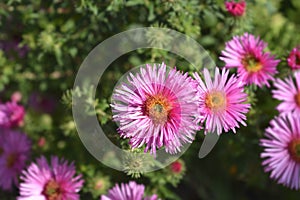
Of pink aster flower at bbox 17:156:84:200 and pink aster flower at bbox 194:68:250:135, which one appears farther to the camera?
pink aster flower at bbox 17:156:84:200

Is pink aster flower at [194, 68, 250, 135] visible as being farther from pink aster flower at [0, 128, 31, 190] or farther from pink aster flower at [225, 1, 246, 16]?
pink aster flower at [0, 128, 31, 190]

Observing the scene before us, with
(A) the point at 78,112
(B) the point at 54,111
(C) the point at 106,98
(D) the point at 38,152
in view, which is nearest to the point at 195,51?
(C) the point at 106,98

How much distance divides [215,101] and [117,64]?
84 centimetres

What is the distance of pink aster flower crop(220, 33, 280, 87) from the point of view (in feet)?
5.59

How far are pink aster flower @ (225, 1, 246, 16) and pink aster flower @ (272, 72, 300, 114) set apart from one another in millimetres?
A: 314

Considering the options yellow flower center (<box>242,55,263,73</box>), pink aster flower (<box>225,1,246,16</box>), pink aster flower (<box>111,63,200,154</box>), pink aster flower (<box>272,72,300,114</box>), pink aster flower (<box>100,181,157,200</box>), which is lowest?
pink aster flower (<box>100,181,157,200</box>)

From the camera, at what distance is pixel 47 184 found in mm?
1808

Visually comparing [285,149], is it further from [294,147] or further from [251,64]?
[251,64]

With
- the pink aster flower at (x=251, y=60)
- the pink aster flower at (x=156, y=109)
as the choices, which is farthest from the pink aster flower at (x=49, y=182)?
the pink aster flower at (x=251, y=60)

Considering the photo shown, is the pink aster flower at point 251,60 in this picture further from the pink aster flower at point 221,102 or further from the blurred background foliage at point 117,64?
the pink aster flower at point 221,102

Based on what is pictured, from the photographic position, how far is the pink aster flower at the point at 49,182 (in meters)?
1.76

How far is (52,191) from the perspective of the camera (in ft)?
5.85

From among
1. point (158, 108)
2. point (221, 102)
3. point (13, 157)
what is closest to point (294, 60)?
point (221, 102)

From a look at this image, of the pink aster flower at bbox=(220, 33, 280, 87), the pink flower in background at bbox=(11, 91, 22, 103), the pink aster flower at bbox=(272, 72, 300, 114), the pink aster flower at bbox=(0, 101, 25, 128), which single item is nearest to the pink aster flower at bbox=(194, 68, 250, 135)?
the pink aster flower at bbox=(220, 33, 280, 87)
